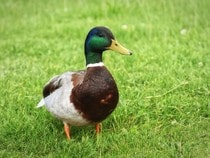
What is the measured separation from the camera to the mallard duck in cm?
425

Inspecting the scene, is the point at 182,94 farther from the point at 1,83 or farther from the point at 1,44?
the point at 1,44

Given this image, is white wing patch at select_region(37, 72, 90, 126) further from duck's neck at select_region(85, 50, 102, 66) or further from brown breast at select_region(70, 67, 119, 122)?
duck's neck at select_region(85, 50, 102, 66)

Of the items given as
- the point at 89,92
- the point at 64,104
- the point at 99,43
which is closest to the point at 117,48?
the point at 99,43

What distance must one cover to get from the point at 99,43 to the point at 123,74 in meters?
1.52

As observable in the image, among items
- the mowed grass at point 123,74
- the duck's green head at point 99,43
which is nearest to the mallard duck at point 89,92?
the duck's green head at point 99,43

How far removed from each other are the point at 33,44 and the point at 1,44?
46 cm

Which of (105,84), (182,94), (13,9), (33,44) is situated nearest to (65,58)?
(33,44)

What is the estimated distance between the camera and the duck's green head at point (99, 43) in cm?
445

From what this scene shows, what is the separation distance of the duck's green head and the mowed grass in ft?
2.10

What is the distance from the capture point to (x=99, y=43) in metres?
4.46

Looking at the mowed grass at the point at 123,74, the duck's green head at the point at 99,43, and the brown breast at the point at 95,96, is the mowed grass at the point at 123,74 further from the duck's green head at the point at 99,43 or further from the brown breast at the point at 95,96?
the duck's green head at the point at 99,43

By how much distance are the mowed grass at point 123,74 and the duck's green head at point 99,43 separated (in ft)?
2.10

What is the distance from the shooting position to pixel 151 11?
340 inches

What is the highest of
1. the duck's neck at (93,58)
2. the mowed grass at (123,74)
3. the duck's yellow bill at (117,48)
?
the duck's yellow bill at (117,48)
